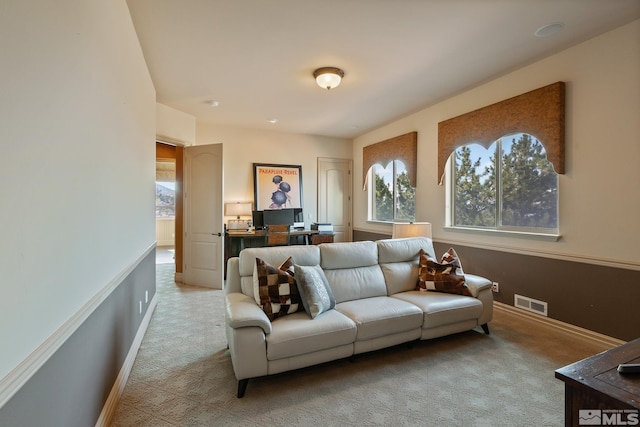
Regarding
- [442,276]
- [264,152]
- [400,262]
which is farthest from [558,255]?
[264,152]

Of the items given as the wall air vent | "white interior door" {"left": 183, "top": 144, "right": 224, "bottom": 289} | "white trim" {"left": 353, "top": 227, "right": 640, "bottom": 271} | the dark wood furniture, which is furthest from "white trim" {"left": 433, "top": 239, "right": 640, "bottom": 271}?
"white interior door" {"left": 183, "top": 144, "right": 224, "bottom": 289}

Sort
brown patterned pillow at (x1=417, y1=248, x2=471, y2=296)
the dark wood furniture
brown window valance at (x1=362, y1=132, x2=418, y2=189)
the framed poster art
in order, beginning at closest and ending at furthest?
1. the dark wood furniture
2. brown patterned pillow at (x1=417, y1=248, x2=471, y2=296)
3. brown window valance at (x1=362, y1=132, x2=418, y2=189)
4. the framed poster art

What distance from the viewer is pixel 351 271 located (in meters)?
2.86

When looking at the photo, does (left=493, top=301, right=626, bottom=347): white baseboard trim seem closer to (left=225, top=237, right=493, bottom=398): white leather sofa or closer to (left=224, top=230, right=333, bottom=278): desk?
(left=225, top=237, right=493, bottom=398): white leather sofa

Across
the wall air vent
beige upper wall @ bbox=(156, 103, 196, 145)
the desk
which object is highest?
beige upper wall @ bbox=(156, 103, 196, 145)

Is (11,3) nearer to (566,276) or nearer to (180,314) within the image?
(180,314)

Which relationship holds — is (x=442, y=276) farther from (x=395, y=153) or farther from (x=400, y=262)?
(x=395, y=153)

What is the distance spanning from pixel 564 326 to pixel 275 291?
9.44 feet

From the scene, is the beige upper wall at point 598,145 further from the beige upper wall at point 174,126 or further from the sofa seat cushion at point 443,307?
the beige upper wall at point 174,126

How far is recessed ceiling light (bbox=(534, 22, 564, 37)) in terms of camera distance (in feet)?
8.21

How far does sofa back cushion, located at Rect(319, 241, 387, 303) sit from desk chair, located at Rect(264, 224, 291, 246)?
2168 millimetres

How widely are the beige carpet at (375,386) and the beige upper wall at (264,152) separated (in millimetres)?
3325

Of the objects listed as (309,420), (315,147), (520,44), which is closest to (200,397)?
(309,420)

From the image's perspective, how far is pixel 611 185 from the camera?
2.60 m
